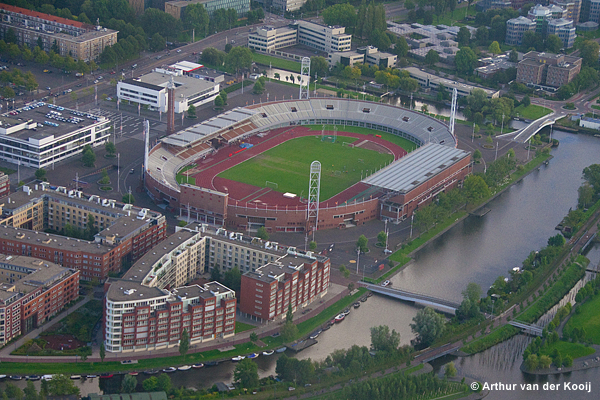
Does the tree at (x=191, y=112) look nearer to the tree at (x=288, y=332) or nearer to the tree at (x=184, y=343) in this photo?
the tree at (x=288, y=332)

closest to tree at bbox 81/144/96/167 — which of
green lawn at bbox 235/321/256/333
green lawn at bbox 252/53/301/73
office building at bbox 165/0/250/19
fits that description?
green lawn at bbox 235/321/256/333

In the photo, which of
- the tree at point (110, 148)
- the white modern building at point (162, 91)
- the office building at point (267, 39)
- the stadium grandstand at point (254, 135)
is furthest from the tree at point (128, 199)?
the office building at point (267, 39)

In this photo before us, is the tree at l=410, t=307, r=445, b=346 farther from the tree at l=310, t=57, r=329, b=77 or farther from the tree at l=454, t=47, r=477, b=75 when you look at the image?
Answer: the tree at l=454, t=47, r=477, b=75

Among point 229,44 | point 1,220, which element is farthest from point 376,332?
point 229,44

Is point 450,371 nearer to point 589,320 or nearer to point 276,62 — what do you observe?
point 589,320

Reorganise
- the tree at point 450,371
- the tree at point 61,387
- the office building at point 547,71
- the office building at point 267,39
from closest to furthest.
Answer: the tree at point 61,387
the tree at point 450,371
the office building at point 547,71
the office building at point 267,39

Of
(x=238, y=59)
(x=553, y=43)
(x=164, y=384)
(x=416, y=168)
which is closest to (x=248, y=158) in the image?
(x=416, y=168)
